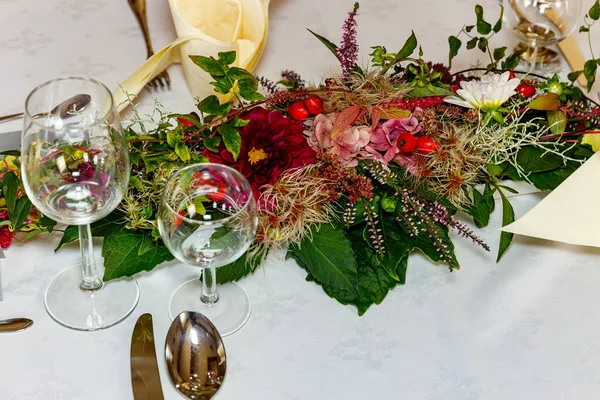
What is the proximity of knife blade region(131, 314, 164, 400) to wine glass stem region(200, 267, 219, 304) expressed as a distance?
8cm

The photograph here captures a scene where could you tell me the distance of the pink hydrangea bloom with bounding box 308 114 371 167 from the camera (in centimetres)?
100

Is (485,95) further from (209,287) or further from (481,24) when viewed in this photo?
(209,287)

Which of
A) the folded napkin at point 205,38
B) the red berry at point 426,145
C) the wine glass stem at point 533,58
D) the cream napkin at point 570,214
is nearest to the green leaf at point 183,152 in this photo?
the folded napkin at point 205,38

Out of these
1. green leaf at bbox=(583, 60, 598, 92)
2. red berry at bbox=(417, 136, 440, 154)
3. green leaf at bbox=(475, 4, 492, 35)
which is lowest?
red berry at bbox=(417, 136, 440, 154)

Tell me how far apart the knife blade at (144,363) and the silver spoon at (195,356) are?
0.8 inches

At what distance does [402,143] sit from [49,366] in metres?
0.54

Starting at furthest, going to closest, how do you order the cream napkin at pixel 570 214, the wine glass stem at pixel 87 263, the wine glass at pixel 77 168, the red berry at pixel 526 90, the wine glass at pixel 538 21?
the wine glass at pixel 538 21 < the red berry at pixel 526 90 < the cream napkin at pixel 570 214 < the wine glass stem at pixel 87 263 < the wine glass at pixel 77 168

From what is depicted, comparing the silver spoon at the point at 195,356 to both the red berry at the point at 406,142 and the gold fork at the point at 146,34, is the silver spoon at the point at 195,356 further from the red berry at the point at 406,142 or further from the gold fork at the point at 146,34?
the gold fork at the point at 146,34

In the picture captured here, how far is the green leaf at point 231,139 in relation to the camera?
95 centimetres

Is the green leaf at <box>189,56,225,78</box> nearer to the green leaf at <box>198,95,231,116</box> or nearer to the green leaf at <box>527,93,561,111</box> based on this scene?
the green leaf at <box>198,95,231,116</box>

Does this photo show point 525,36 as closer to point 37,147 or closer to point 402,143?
point 402,143

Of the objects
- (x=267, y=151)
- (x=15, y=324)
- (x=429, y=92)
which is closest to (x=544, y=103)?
(x=429, y=92)

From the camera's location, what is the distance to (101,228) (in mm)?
969

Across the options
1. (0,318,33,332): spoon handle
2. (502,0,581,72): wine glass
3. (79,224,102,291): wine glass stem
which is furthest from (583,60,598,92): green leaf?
(0,318,33,332): spoon handle
